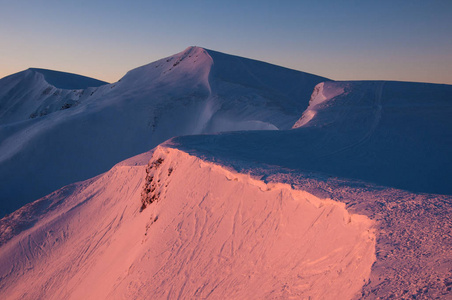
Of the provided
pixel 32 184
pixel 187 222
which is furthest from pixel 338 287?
pixel 32 184

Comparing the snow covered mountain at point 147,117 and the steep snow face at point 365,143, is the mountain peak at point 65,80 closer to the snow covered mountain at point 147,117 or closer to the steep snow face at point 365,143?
the snow covered mountain at point 147,117

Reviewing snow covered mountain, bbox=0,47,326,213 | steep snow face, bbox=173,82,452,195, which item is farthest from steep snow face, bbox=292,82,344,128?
snow covered mountain, bbox=0,47,326,213

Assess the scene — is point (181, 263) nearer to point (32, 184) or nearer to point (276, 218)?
point (276, 218)

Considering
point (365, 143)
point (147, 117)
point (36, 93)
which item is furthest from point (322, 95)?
point (36, 93)

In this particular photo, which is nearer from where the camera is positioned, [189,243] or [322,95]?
[189,243]

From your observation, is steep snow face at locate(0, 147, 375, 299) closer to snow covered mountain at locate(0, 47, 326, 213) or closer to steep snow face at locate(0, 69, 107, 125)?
snow covered mountain at locate(0, 47, 326, 213)

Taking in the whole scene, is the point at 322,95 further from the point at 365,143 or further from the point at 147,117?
the point at 147,117
